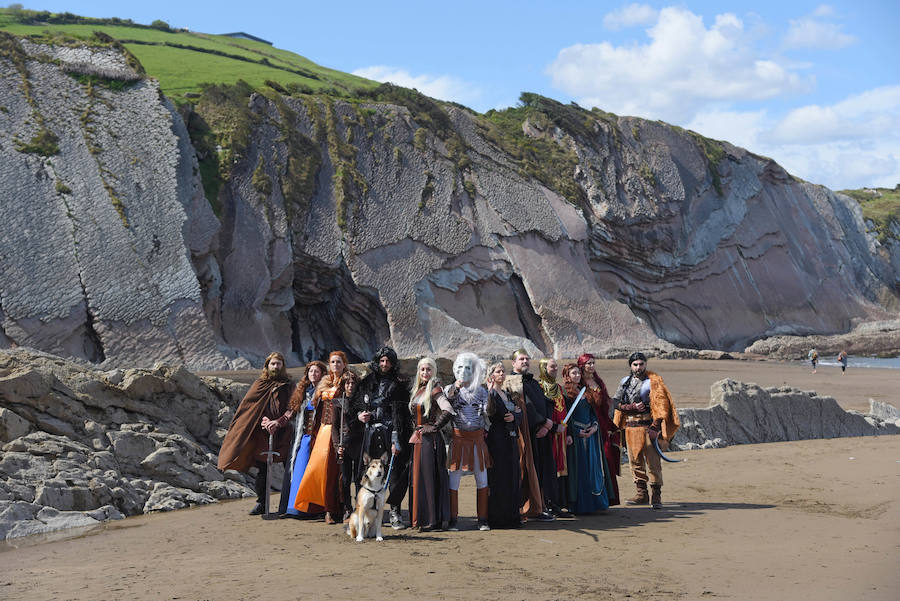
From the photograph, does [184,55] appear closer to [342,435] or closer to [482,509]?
[342,435]

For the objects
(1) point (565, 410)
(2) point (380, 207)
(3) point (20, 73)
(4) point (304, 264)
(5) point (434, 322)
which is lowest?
(1) point (565, 410)

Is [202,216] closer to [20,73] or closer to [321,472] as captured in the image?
[20,73]

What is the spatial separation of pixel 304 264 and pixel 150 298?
5.95 meters

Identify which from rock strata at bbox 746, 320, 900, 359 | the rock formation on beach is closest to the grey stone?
the rock formation on beach

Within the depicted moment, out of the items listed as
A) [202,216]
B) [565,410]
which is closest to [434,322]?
[202,216]

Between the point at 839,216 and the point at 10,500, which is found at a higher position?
the point at 839,216

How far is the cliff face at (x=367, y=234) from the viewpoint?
2330 centimetres

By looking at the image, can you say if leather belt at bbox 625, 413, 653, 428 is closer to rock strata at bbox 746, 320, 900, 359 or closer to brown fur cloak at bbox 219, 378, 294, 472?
brown fur cloak at bbox 219, 378, 294, 472

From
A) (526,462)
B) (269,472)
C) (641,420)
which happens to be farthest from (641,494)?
(269,472)

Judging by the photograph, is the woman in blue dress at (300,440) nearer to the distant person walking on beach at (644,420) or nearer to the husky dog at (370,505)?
the husky dog at (370,505)

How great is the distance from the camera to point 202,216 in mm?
26094

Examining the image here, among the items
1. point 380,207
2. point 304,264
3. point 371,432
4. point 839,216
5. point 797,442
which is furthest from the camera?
point 839,216

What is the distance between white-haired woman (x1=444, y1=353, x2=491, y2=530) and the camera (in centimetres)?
717

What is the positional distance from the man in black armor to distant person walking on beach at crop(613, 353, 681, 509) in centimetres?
241
